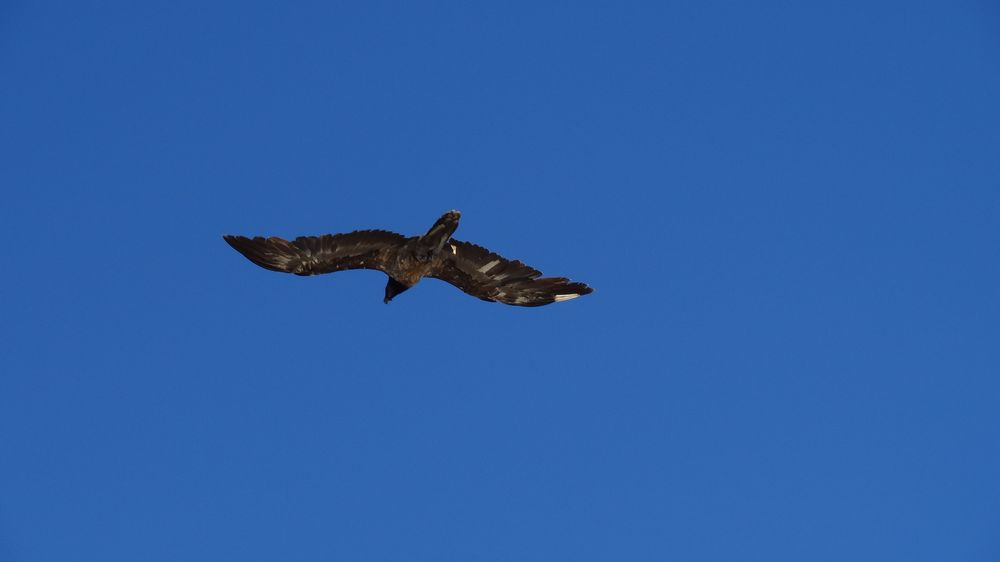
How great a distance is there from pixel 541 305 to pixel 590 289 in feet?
3.97

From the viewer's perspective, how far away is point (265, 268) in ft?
62.2

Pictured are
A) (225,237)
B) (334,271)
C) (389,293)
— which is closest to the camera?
(225,237)

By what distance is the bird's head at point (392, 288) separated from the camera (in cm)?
2086

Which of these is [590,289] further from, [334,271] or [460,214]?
[334,271]

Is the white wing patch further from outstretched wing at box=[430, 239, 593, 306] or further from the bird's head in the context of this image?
the bird's head

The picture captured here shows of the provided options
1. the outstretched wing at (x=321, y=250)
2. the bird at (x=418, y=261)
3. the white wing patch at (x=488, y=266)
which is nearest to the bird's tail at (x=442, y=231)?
the bird at (x=418, y=261)

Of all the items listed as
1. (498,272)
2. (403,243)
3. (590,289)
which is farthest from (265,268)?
(590,289)

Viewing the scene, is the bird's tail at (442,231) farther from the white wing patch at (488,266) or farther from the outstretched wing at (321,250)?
the white wing patch at (488,266)

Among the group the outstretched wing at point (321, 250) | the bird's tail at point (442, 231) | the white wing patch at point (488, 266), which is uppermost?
the white wing patch at point (488, 266)

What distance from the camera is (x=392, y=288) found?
68.7 ft

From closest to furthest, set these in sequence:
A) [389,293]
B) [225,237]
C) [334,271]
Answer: [225,237], [334,271], [389,293]

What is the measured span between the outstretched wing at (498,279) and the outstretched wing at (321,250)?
1410mm

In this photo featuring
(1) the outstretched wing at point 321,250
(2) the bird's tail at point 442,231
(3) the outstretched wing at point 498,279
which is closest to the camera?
(1) the outstretched wing at point 321,250

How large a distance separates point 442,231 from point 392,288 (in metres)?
2.25
